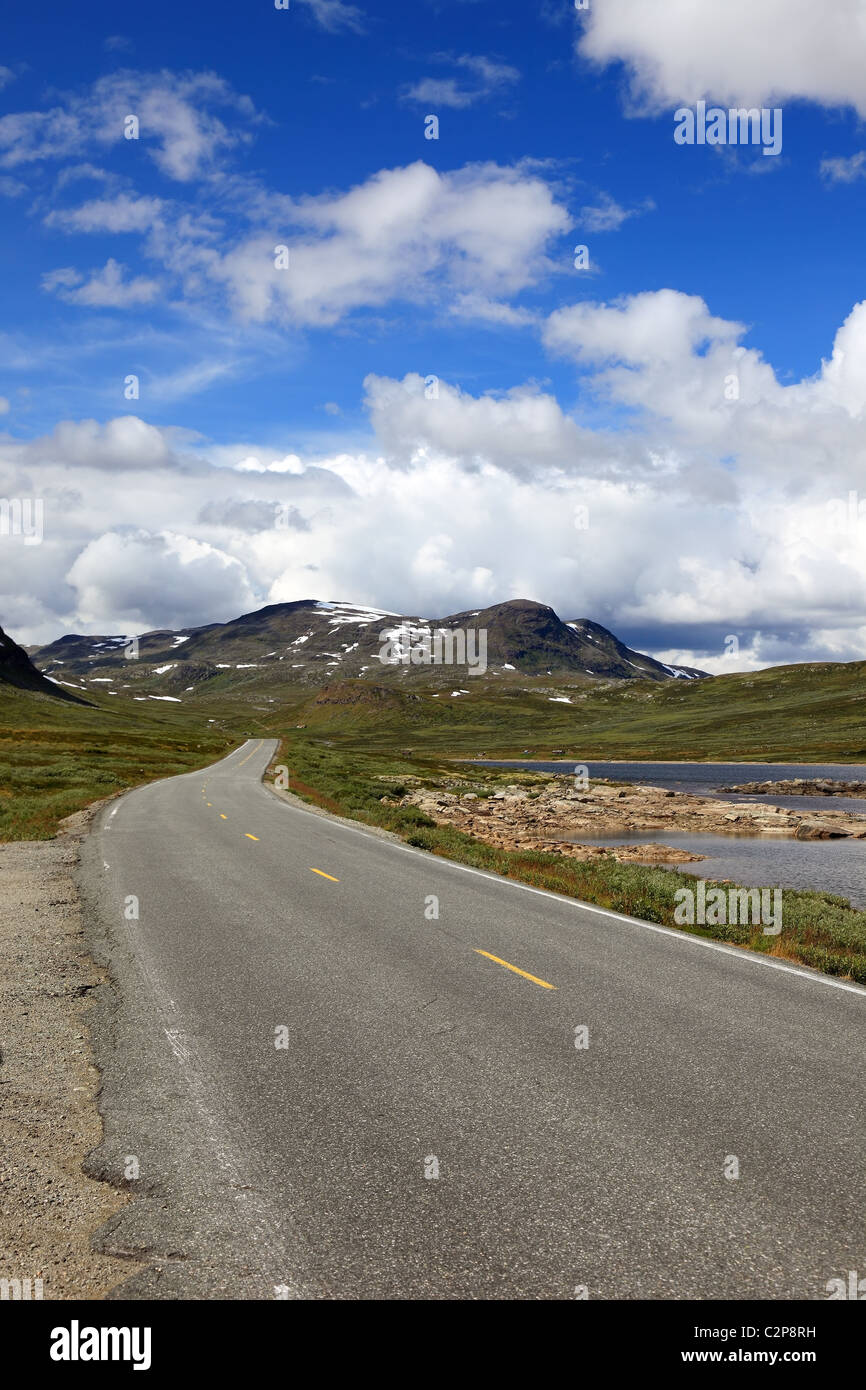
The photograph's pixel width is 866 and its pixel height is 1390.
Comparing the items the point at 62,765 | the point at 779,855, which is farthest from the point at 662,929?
the point at 62,765

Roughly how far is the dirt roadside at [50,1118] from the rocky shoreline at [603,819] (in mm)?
25531

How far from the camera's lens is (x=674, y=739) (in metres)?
193

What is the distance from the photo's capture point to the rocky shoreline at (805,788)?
3460 inches

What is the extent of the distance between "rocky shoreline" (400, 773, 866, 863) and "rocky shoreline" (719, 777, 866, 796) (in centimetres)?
2051

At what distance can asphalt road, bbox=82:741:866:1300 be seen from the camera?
15.6 feet

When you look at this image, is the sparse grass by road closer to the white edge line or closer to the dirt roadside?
the white edge line

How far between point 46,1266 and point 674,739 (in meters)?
198

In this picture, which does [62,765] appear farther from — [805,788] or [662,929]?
[805,788]

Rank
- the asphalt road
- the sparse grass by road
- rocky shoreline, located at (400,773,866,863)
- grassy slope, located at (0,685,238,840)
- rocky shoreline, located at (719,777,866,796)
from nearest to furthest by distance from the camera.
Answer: the asphalt road
the sparse grass by road
grassy slope, located at (0,685,238,840)
rocky shoreline, located at (400,773,866,863)
rocky shoreline, located at (719,777,866,796)

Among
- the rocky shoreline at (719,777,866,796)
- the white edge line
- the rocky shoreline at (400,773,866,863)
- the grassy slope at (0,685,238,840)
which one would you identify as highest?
the white edge line

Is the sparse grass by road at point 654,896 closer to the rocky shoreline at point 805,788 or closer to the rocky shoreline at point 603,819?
the rocky shoreline at point 603,819

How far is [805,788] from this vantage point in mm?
91375

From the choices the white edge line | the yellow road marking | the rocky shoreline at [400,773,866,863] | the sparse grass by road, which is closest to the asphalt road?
the yellow road marking
